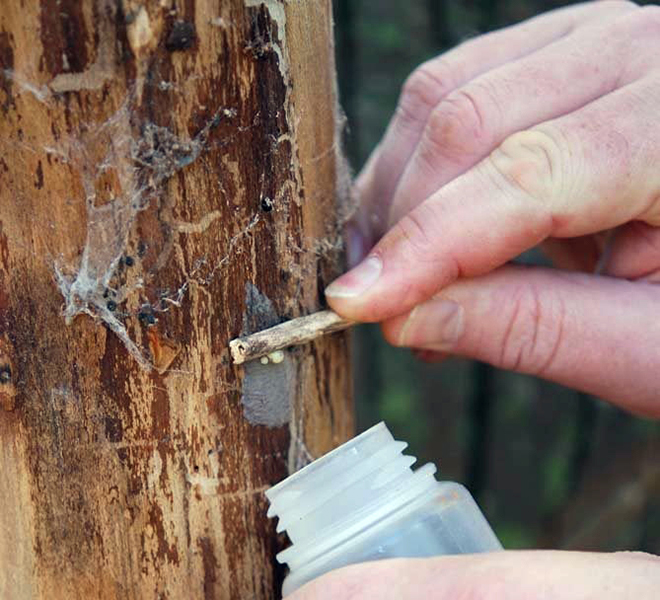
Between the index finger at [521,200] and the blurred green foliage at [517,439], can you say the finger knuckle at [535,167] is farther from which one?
the blurred green foliage at [517,439]

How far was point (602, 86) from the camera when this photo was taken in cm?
91

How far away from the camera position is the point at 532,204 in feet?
2.69

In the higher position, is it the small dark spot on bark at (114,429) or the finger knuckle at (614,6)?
the finger knuckle at (614,6)

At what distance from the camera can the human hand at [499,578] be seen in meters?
0.62

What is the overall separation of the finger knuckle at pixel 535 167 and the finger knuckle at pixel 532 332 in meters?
0.15

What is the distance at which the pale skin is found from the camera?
2.69 feet

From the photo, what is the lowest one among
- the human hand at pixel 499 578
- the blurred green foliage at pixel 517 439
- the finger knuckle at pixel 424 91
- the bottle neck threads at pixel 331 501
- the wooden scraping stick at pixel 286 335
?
the blurred green foliage at pixel 517 439

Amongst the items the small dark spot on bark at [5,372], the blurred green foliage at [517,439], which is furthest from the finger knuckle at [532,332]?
the blurred green foliage at [517,439]

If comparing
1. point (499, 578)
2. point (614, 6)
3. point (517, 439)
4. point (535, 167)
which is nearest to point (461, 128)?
point (535, 167)

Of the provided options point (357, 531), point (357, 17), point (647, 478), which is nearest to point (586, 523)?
point (647, 478)

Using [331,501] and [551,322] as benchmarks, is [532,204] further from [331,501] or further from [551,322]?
[331,501]

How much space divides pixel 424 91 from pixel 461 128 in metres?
0.17

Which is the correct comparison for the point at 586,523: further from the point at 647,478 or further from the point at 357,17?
the point at 357,17

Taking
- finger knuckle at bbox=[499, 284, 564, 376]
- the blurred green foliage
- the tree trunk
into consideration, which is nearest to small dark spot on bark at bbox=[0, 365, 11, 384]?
the tree trunk
